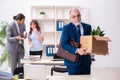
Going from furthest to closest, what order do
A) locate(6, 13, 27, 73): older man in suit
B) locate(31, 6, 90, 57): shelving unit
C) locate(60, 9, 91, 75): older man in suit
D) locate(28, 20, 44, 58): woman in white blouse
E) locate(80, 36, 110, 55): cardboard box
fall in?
locate(31, 6, 90, 57): shelving unit
locate(28, 20, 44, 58): woman in white blouse
locate(6, 13, 27, 73): older man in suit
locate(60, 9, 91, 75): older man in suit
locate(80, 36, 110, 55): cardboard box

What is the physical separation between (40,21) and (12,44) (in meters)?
3.59

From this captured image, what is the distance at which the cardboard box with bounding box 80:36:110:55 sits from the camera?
310 centimetres

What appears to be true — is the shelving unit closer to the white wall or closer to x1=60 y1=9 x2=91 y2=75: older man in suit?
the white wall

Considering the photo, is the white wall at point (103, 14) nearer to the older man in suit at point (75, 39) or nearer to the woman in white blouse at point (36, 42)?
the woman in white blouse at point (36, 42)

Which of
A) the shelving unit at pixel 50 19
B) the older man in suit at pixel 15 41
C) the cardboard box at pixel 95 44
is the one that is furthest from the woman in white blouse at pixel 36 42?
the cardboard box at pixel 95 44

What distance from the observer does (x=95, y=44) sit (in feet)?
10.3

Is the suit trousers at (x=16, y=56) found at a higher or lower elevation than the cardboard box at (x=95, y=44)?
lower

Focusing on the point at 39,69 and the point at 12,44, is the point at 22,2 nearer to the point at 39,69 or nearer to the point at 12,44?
the point at 12,44

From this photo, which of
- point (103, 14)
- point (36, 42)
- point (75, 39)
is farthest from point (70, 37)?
point (103, 14)

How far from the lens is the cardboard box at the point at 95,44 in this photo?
122 inches

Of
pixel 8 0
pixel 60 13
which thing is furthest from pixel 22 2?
pixel 60 13

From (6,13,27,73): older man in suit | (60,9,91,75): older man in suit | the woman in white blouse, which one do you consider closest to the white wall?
the woman in white blouse

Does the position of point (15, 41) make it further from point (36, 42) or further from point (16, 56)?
point (36, 42)

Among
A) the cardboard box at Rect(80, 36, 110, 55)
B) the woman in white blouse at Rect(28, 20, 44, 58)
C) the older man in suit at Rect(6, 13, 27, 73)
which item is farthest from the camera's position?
the woman in white blouse at Rect(28, 20, 44, 58)
